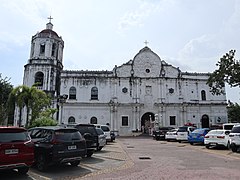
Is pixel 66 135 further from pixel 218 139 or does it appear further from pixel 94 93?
pixel 94 93

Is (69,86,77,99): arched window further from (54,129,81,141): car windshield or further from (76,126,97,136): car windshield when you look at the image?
(54,129,81,141): car windshield

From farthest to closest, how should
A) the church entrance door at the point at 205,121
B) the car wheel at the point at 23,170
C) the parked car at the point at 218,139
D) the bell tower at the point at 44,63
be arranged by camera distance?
the church entrance door at the point at 205,121 < the bell tower at the point at 44,63 < the parked car at the point at 218,139 < the car wheel at the point at 23,170

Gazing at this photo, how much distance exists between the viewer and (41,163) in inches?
319

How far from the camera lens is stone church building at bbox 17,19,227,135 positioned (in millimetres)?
33156

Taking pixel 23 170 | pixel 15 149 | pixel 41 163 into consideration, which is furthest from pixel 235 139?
pixel 15 149

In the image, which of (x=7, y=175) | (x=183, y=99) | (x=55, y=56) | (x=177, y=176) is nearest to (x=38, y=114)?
(x=55, y=56)

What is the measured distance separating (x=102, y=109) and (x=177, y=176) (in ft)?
89.1

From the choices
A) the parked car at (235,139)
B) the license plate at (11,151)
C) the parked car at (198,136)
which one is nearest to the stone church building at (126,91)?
the parked car at (198,136)

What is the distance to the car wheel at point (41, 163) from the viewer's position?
7.96 m

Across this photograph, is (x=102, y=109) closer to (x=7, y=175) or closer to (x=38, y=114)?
(x=38, y=114)

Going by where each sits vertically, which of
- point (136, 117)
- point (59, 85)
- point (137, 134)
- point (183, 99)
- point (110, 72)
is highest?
point (110, 72)

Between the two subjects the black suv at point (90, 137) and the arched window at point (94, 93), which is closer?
the black suv at point (90, 137)

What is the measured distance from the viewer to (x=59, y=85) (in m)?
34.8

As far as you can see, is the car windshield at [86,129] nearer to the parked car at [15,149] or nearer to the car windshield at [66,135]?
the car windshield at [66,135]
